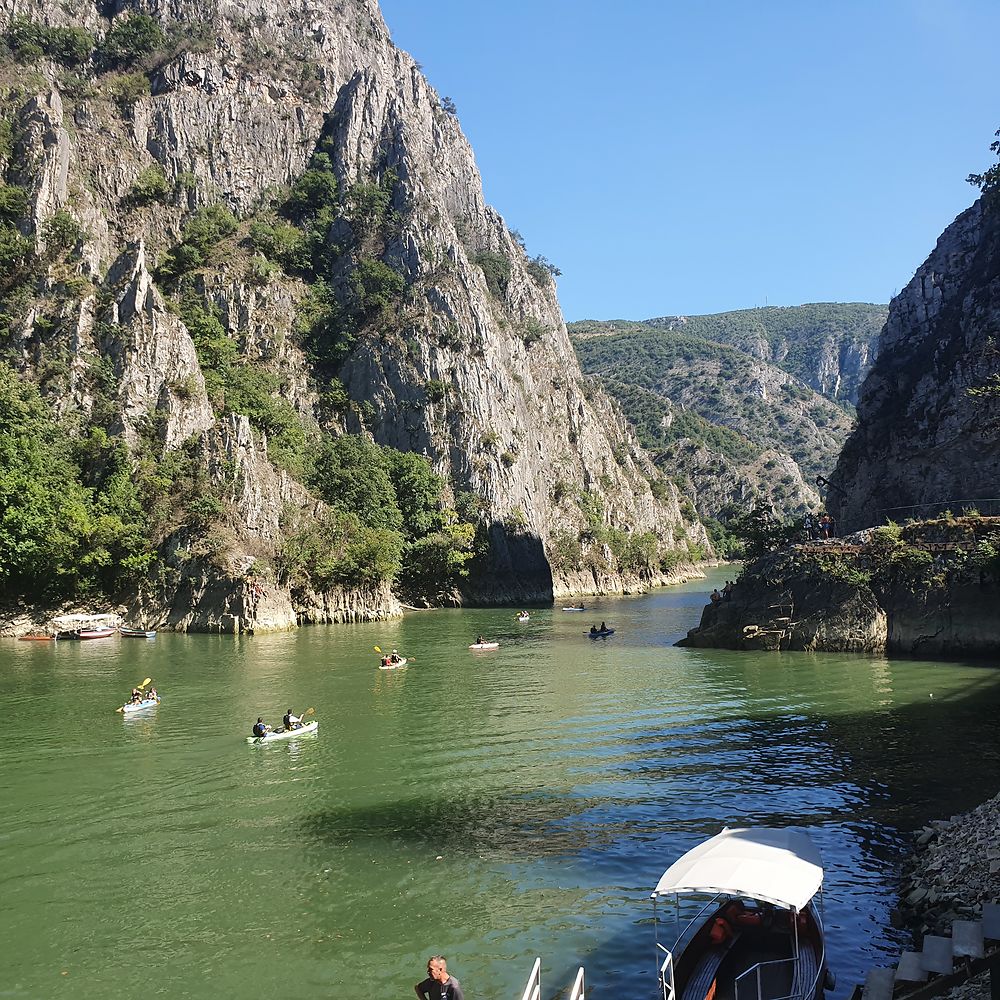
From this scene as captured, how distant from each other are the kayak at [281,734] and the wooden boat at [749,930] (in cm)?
1951

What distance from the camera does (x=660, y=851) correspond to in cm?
1938

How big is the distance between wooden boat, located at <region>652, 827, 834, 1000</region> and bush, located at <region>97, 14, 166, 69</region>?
147 m

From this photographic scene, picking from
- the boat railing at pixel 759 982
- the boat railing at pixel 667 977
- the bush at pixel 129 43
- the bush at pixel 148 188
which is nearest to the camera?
the boat railing at pixel 667 977

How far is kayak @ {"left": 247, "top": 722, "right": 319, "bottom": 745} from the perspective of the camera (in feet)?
100

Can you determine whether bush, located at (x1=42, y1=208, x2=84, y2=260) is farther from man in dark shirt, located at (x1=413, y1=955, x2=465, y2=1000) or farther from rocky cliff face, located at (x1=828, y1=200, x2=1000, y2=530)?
man in dark shirt, located at (x1=413, y1=955, x2=465, y2=1000)

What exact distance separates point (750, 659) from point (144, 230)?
3891 inches

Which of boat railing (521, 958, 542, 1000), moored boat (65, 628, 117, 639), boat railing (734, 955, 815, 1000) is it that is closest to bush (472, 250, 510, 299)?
moored boat (65, 628, 117, 639)

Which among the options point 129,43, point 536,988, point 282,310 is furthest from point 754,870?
point 129,43

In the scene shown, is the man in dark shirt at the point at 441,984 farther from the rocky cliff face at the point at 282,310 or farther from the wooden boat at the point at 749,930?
the rocky cliff face at the point at 282,310

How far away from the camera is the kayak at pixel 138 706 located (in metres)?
35.2

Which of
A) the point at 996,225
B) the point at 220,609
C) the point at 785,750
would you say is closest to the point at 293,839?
the point at 785,750

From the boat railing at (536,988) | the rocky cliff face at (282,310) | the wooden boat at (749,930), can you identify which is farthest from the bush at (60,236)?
the boat railing at (536,988)

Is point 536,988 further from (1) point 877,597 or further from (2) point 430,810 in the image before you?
(1) point 877,597

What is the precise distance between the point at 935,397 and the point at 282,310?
8344 centimetres
